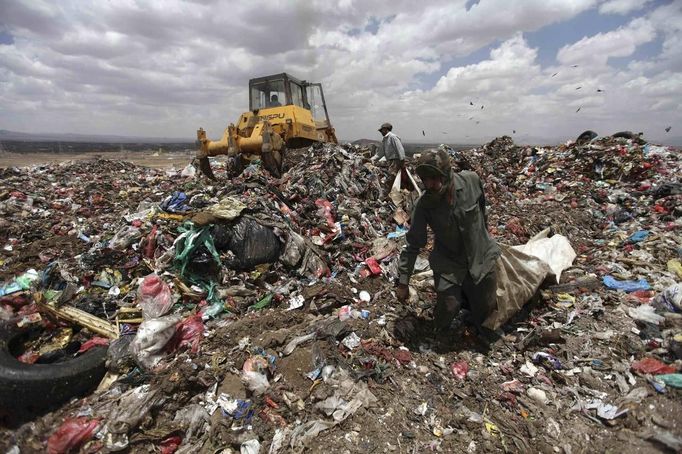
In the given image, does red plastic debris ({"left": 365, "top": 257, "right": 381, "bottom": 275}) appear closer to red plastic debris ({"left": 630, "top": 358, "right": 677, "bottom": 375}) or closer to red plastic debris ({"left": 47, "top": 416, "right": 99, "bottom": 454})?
red plastic debris ({"left": 630, "top": 358, "right": 677, "bottom": 375})

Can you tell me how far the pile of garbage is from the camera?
7.57 feet

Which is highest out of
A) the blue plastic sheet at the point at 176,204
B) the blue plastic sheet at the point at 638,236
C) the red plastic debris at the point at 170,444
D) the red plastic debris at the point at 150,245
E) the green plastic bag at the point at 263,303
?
the blue plastic sheet at the point at 176,204

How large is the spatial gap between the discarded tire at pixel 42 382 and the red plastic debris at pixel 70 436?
0.38 metres

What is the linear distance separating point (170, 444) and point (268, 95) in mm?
8398

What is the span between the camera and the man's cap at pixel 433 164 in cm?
258

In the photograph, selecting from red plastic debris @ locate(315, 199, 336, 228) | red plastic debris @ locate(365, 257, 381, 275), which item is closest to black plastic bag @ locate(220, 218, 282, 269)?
red plastic debris @ locate(365, 257, 381, 275)

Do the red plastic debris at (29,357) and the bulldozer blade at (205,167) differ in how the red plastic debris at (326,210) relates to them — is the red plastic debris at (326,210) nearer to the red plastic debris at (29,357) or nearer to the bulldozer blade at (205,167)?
the bulldozer blade at (205,167)

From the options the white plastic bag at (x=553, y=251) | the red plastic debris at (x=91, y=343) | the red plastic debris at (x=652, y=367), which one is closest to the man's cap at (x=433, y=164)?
the red plastic debris at (x=652, y=367)

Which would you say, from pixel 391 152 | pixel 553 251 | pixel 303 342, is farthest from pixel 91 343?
pixel 391 152

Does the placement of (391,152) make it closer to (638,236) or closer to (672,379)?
(638,236)

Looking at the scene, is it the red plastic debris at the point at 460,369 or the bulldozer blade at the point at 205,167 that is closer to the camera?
the red plastic debris at the point at 460,369

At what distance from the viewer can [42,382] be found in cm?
258

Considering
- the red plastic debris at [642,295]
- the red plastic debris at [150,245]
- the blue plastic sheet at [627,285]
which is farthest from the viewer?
the red plastic debris at [150,245]

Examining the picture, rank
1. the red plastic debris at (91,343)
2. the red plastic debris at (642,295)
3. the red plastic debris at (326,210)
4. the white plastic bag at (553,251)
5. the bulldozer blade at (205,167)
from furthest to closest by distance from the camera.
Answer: the bulldozer blade at (205,167), the red plastic debris at (326,210), the white plastic bag at (553,251), the red plastic debris at (642,295), the red plastic debris at (91,343)
